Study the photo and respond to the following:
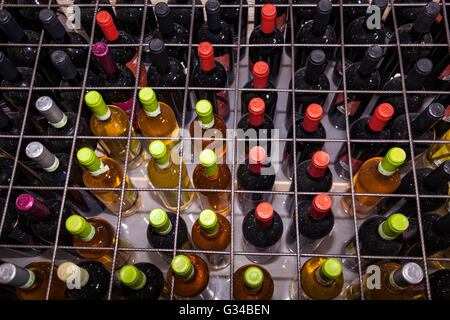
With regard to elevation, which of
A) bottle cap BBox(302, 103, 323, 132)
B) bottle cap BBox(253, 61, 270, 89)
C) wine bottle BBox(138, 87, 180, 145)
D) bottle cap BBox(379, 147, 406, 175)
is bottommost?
bottle cap BBox(379, 147, 406, 175)

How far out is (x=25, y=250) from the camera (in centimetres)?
86

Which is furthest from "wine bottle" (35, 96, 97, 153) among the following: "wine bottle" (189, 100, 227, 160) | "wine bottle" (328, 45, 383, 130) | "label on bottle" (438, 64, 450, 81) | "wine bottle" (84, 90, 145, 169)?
"label on bottle" (438, 64, 450, 81)

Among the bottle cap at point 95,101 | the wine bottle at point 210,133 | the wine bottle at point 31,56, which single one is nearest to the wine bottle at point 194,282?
the wine bottle at point 210,133

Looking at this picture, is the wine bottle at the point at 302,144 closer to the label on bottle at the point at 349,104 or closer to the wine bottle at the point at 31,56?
the label on bottle at the point at 349,104

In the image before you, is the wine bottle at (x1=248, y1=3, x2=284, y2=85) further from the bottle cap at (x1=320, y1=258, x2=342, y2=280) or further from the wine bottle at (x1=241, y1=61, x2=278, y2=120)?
the bottle cap at (x1=320, y1=258, x2=342, y2=280)

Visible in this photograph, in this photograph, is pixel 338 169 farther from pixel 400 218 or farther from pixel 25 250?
pixel 25 250

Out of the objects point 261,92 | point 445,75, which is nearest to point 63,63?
point 261,92

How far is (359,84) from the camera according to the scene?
2.81 ft

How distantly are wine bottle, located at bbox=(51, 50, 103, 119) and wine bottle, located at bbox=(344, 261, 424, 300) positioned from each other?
712 mm

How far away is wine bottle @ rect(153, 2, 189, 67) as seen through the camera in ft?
2.65

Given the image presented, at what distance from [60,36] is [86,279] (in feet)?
1.77

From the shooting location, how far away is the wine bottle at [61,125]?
74cm
